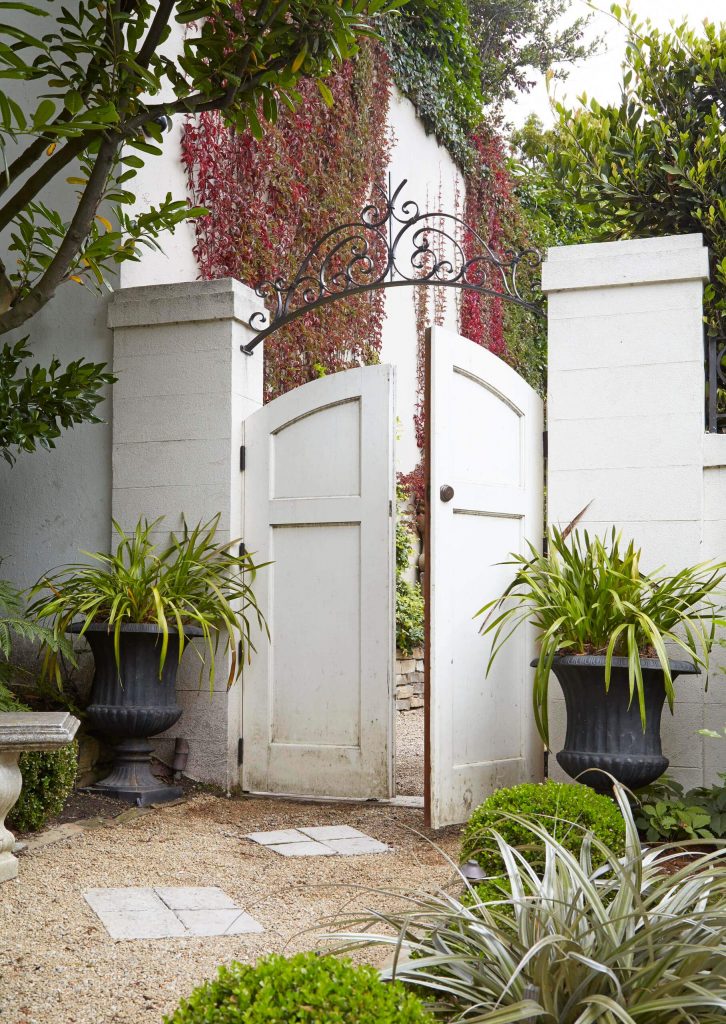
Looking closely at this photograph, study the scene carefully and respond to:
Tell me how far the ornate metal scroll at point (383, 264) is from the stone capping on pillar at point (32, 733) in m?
2.23

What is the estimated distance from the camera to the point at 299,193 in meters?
6.86

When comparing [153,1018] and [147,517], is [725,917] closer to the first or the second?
[153,1018]

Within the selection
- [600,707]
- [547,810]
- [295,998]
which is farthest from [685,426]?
[295,998]

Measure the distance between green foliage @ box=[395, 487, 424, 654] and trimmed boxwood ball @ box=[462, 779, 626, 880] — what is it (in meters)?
4.74

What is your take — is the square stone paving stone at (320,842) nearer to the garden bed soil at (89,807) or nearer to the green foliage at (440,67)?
the garden bed soil at (89,807)

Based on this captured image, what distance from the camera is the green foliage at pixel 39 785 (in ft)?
11.9

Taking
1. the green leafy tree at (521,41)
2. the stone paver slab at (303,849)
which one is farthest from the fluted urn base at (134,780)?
the green leafy tree at (521,41)

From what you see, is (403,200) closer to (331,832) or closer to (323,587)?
(323,587)

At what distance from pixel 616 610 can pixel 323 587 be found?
4.80 feet

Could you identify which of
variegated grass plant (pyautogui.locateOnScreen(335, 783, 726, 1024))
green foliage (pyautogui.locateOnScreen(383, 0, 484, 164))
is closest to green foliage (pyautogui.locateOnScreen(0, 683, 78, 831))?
variegated grass plant (pyautogui.locateOnScreen(335, 783, 726, 1024))

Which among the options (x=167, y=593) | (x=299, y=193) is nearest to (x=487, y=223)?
(x=299, y=193)

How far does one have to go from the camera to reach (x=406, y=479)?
8625mm

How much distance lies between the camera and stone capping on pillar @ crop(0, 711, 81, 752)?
3082mm

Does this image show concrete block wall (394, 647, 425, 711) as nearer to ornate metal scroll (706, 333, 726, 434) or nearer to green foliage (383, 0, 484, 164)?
ornate metal scroll (706, 333, 726, 434)
